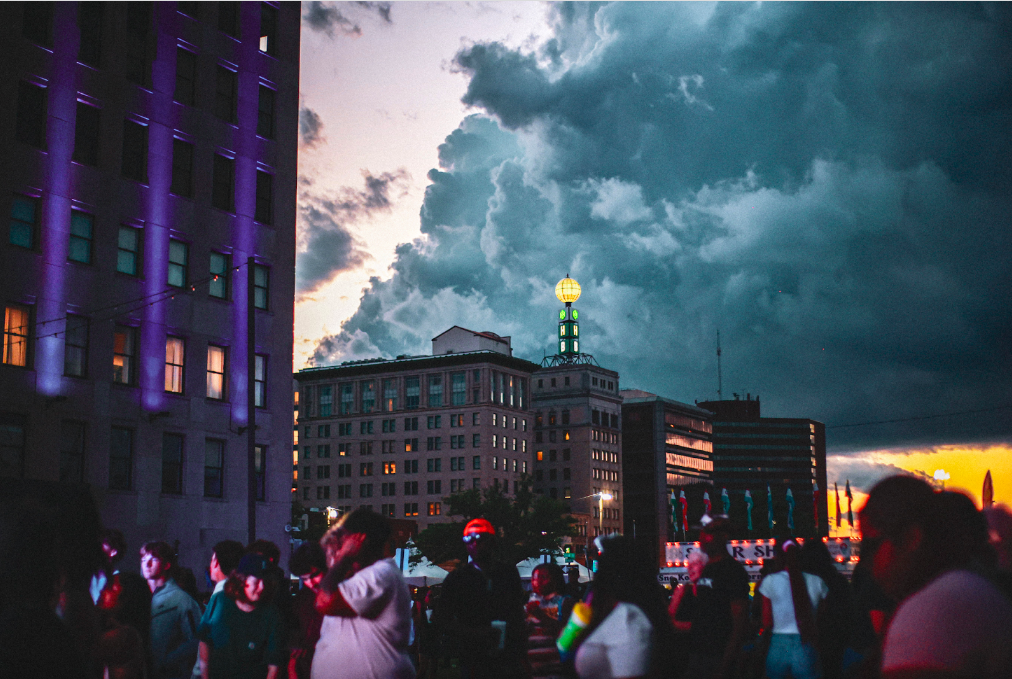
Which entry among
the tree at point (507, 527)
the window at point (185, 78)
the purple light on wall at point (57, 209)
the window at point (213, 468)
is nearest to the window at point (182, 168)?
the window at point (185, 78)

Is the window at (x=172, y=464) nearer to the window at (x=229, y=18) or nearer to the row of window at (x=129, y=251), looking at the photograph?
the row of window at (x=129, y=251)

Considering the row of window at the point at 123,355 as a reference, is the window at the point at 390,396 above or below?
above

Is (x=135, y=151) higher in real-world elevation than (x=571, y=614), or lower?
higher

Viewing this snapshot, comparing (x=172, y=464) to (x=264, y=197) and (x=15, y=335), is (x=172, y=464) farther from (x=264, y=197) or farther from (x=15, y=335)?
(x=264, y=197)

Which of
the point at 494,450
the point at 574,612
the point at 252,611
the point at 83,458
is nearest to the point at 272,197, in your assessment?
the point at 83,458

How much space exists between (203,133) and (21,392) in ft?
41.1

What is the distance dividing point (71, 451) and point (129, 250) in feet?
24.5

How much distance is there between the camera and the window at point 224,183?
136ft

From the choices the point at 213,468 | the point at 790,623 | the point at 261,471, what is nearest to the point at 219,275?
the point at 213,468

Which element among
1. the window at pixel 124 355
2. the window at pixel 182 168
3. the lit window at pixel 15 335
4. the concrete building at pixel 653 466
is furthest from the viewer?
the concrete building at pixel 653 466

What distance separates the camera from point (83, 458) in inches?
1395

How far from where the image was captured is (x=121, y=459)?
3684 centimetres

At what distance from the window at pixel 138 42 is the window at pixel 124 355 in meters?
9.17

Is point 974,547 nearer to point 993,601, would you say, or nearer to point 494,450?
point 993,601
